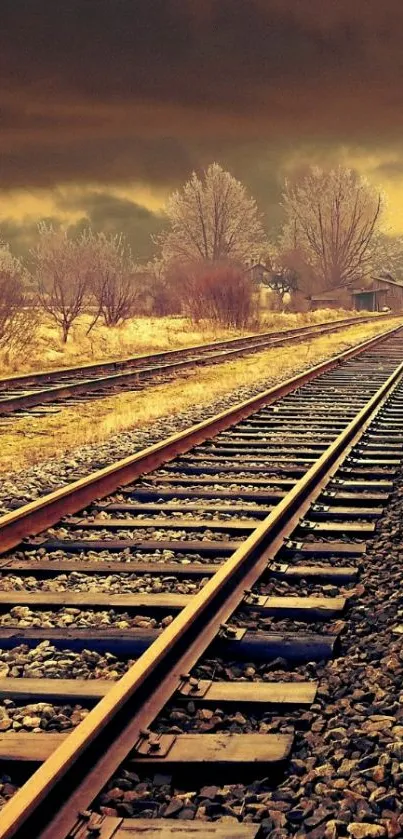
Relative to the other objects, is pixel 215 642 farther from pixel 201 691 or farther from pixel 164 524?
pixel 164 524

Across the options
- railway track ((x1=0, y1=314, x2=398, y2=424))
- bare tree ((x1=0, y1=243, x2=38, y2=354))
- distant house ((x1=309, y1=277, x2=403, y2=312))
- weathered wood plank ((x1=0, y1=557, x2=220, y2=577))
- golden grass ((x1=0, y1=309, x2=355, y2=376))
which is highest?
distant house ((x1=309, y1=277, x2=403, y2=312))

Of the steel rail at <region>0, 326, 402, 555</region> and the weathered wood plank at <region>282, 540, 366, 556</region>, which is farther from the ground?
the steel rail at <region>0, 326, 402, 555</region>

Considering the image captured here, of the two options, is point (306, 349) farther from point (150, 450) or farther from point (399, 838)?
point (399, 838)

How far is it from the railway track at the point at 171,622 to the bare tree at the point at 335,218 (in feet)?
274

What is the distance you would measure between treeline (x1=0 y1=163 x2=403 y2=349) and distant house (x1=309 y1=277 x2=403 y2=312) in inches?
43.5

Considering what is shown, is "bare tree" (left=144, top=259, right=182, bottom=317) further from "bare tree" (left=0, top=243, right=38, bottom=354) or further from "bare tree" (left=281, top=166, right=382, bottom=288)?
"bare tree" (left=281, top=166, right=382, bottom=288)

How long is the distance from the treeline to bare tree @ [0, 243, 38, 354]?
15.9 feet

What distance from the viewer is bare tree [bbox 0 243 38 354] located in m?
23.4

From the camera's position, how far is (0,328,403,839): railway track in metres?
3.26

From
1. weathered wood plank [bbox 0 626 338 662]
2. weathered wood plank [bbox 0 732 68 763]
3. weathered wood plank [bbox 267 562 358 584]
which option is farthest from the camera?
weathered wood plank [bbox 267 562 358 584]

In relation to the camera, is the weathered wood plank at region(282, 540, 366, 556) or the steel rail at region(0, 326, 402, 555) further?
the steel rail at region(0, 326, 402, 555)

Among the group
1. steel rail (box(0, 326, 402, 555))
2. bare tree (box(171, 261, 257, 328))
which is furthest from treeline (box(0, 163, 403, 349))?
steel rail (box(0, 326, 402, 555))

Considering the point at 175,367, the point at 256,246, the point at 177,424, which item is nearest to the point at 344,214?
the point at 256,246

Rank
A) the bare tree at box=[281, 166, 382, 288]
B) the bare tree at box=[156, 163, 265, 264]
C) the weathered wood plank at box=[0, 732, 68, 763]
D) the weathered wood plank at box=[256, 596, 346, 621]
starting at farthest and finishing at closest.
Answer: the bare tree at box=[281, 166, 382, 288], the bare tree at box=[156, 163, 265, 264], the weathered wood plank at box=[256, 596, 346, 621], the weathered wood plank at box=[0, 732, 68, 763]
